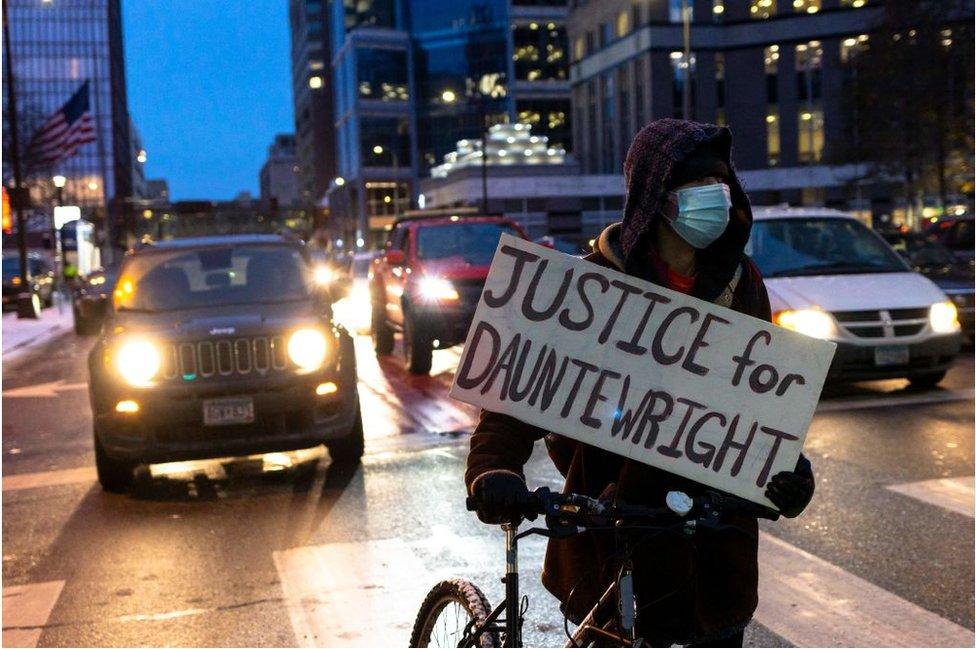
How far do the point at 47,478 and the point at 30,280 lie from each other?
29581mm

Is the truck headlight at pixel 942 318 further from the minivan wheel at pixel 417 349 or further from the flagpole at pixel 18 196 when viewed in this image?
the flagpole at pixel 18 196

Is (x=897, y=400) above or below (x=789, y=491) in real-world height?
below

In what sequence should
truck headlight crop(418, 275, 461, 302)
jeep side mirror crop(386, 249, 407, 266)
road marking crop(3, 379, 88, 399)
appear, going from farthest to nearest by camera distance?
jeep side mirror crop(386, 249, 407, 266) < road marking crop(3, 379, 88, 399) < truck headlight crop(418, 275, 461, 302)

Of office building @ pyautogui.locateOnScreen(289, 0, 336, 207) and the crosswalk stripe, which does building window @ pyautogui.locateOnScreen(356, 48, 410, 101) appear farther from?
the crosswalk stripe

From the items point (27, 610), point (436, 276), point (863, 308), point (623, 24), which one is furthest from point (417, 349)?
point (623, 24)

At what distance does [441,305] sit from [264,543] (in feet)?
26.1

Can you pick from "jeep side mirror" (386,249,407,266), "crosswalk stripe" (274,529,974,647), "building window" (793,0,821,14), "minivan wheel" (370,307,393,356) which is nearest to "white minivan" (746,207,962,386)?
"crosswalk stripe" (274,529,974,647)

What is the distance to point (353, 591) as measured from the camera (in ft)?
17.8

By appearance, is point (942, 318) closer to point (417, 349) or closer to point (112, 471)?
point (417, 349)

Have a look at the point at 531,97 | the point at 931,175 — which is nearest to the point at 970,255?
the point at 931,175

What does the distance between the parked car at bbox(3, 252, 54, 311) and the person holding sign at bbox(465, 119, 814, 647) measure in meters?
34.2

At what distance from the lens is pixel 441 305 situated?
14219 mm

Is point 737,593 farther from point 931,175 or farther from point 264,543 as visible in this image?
point 931,175

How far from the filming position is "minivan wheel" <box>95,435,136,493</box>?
788 centimetres
